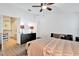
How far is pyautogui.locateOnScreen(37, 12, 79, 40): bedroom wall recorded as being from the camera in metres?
3.14

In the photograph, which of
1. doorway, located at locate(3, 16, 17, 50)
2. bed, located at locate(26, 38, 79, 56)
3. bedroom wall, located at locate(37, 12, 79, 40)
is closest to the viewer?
bed, located at locate(26, 38, 79, 56)

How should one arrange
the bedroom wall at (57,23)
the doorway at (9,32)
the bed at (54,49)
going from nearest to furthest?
the bed at (54,49), the bedroom wall at (57,23), the doorway at (9,32)

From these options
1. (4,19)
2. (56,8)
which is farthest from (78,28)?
(4,19)

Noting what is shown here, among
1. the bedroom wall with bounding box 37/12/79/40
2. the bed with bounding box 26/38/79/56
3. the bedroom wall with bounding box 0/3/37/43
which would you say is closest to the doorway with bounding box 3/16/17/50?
the bedroom wall with bounding box 0/3/37/43

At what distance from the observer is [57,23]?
3.26 metres

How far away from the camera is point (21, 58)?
892 millimetres

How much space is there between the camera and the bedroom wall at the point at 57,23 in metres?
3.14

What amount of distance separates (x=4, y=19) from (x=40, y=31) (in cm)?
119

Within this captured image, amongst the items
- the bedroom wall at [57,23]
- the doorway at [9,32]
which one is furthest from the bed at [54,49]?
the doorway at [9,32]

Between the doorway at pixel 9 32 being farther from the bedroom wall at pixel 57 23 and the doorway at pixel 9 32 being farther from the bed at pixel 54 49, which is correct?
the bed at pixel 54 49

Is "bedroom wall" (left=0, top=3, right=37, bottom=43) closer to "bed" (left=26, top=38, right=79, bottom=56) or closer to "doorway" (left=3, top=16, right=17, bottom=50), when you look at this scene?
"doorway" (left=3, top=16, right=17, bottom=50)

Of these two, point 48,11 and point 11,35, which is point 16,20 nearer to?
point 11,35

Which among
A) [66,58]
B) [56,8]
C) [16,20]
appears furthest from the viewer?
[16,20]

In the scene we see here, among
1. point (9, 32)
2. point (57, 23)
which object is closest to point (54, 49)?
point (57, 23)
